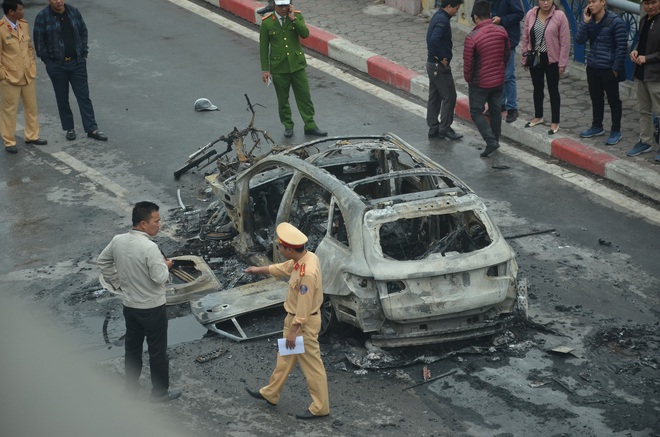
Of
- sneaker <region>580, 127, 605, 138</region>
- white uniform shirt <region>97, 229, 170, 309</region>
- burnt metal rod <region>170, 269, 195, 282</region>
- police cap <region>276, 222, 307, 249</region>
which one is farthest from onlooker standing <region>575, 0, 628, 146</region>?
white uniform shirt <region>97, 229, 170, 309</region>

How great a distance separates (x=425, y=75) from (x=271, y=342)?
718cm

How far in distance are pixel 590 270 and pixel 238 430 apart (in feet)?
13.6

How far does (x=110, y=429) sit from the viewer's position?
5391 millimetres

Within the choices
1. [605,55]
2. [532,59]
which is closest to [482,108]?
[532,59]

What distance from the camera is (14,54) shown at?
1417 centimetres

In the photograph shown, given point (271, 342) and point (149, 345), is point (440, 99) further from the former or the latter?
point (149, 345)

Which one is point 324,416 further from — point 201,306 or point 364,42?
point 364,42

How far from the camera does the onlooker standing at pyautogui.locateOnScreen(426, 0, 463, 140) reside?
Result: 13688 mm

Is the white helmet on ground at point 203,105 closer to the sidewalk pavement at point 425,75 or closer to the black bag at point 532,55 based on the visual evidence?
the sidewalk pavement at point 425,75

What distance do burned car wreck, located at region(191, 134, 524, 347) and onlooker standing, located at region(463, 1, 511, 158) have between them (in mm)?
2871

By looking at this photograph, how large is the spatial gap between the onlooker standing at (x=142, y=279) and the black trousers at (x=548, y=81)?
6.71 metres

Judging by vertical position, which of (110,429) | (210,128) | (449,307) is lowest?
(210,128)

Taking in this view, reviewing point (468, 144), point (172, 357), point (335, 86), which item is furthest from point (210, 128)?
point (172, 357)

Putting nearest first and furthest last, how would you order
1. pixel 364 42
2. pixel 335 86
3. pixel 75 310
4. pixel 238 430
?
pixel 238 430 → pixel 75 310 → pixel 335 86 → pixel 364 42
